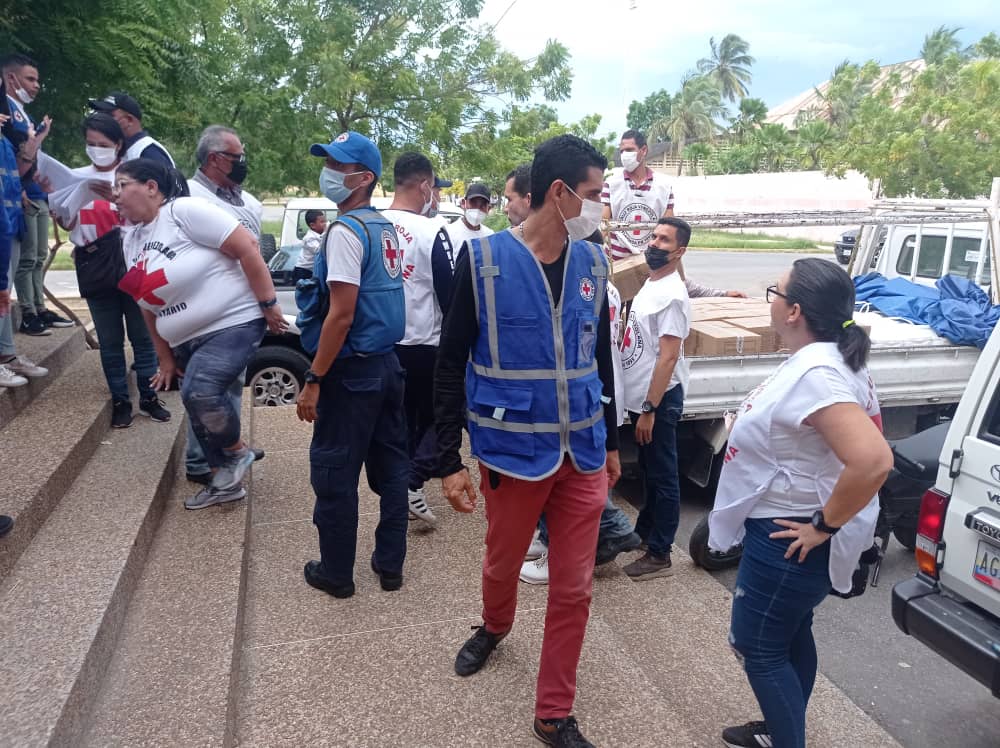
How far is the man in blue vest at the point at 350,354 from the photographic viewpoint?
2.92 m

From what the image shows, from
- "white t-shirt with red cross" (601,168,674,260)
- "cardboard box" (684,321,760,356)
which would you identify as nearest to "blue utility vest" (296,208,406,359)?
"cardboard box" (684,321,760,356)

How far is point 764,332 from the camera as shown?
529 cm

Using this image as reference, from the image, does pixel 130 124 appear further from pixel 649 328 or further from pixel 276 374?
pixel 649 328

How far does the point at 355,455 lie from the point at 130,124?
2.64 meters

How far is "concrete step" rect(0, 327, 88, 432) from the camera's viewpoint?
3943mm

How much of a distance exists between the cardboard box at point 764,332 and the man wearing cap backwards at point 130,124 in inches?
152

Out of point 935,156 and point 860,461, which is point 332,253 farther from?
point 935,156

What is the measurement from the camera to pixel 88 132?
4074 mm

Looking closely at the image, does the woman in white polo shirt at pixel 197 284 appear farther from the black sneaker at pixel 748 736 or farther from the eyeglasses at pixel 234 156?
the black sneaker at pixel 748 736

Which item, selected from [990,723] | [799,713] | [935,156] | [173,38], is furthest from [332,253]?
[935,156]

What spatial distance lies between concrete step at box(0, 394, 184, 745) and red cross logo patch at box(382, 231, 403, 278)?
1527mm

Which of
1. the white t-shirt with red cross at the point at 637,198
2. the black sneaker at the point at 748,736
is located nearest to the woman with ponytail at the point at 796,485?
the black sneaker at the point at 748,736

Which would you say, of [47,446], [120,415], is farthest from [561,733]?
[120,415]

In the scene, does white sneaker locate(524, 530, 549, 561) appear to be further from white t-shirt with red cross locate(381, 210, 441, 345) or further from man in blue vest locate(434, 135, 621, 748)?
man in blue vest locate(434, 135, 621, 748)
